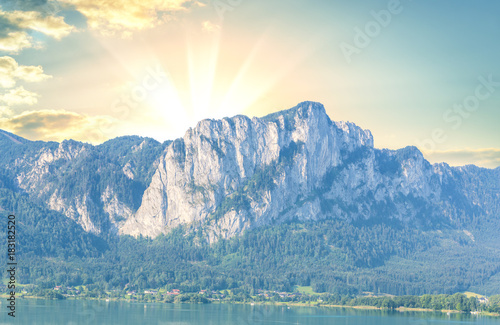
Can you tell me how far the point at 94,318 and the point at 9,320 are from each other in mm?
26755

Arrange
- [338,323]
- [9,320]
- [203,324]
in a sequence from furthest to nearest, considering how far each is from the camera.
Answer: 1. [338,323]
2. [203,324]
3. [9,320]

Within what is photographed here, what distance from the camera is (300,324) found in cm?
19275

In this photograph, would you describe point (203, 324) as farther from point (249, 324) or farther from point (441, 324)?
point (441, 324)

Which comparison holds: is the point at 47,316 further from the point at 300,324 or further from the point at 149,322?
the point at 300,324

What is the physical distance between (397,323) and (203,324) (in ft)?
187

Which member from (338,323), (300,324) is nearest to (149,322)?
(300,324)

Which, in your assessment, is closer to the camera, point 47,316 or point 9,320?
point 9,320

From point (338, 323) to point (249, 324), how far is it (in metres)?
26.5

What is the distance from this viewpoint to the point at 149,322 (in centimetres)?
18550

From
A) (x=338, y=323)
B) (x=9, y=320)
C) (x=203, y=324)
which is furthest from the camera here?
(x=338, y=323)

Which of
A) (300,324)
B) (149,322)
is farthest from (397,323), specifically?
(149,322)

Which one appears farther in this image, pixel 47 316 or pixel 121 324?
pixel 47 316

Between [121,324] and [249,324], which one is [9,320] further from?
[249,324]

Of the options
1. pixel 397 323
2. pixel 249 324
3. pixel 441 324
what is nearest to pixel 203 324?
pixel 249 324
